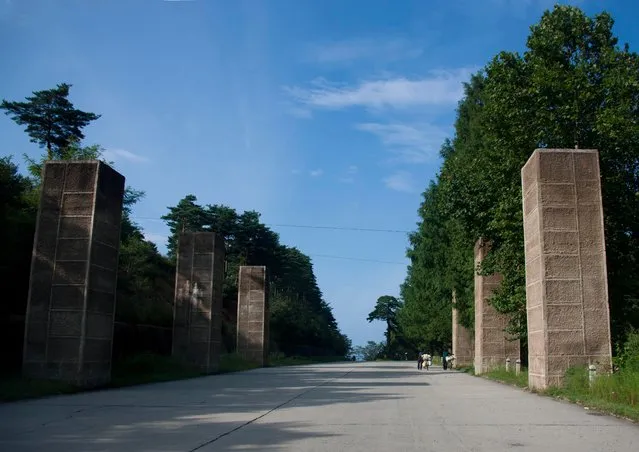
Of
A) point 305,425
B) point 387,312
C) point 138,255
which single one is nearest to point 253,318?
point 138,255

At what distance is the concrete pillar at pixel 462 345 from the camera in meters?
40.5

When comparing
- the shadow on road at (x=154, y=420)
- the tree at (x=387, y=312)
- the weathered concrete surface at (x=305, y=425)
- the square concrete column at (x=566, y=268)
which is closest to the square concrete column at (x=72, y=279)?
the shadow on road at (x=154, y=420)

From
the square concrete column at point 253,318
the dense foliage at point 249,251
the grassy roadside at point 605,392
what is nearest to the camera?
the grassy roadside at point 605,392

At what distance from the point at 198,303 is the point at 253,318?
1459 centimetres

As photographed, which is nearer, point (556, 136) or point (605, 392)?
point (605, 392)

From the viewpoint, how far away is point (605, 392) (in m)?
12.9

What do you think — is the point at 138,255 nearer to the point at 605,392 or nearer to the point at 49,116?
the point at 49,116

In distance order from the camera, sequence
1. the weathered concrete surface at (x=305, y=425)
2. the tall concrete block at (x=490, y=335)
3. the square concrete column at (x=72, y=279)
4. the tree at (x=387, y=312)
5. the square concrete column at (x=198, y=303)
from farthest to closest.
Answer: the tree at (x=387, y=312)
the square concrete column at (x=198, y=303)
the tall concrete block at (x=490, y=335)
the square concrete column at (x=72, y=279)
the weathered concrete surface at (x=305, y=425)

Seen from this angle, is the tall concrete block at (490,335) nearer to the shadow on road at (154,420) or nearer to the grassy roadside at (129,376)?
the shadow on road at (154,420)

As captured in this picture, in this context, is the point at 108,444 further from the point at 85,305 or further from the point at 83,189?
the point at 83,189

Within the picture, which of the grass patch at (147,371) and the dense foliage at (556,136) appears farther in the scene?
the grass patch at (147,371)

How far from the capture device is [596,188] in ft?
55.2

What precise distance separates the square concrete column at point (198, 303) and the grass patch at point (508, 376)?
42.8ft

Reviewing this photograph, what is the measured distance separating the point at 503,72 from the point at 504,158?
306cm
